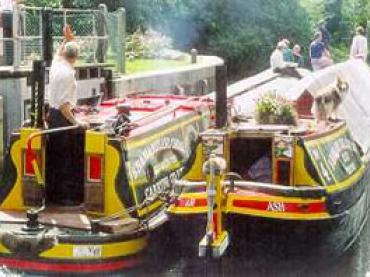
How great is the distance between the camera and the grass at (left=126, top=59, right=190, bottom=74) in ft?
81.3

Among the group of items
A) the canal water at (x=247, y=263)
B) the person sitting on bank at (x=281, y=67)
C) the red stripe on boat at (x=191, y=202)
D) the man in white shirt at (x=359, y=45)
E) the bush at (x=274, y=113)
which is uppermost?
the man in white shirt at (x=359, y=45)

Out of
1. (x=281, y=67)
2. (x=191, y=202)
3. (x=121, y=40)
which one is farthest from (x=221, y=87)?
(x=281, y=67)

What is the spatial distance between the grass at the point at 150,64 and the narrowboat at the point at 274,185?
1204 centimetres

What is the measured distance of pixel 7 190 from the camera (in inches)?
432

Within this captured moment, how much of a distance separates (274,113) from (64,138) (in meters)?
2.64

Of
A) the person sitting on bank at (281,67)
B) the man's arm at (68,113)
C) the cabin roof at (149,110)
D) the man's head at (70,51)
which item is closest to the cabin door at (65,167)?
the man's arm at (68,113)

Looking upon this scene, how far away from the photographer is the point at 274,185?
10.3 metres

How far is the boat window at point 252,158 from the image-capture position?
11195 mm

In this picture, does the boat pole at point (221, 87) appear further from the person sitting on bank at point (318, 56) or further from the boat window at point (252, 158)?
the person sitting on bank at point (318, 56)

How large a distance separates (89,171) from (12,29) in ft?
19.5

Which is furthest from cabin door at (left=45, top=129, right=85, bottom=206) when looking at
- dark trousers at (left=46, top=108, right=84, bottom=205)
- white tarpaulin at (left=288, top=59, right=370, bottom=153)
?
white tarpaulin at (left=288, top=59, right=370, bottom=153)

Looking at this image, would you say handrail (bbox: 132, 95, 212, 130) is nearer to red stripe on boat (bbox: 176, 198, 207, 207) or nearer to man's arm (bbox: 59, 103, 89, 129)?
man's arm (bbox: 59, 103, 89, 129)

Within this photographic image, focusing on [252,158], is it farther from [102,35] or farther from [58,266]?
[102,35]

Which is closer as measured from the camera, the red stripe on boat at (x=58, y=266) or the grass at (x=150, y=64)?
the red stripe on boat at (x=58, y=266)
